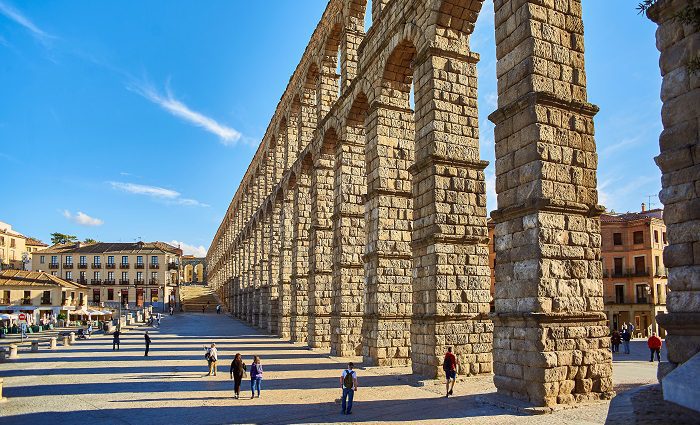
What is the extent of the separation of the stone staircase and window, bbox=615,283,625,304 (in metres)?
48.8

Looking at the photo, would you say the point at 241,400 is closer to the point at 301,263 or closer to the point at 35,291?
the point at 301,263

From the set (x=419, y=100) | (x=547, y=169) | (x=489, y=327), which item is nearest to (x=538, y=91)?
(x=547, y=169)

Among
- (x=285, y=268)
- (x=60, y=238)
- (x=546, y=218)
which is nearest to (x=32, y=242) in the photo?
(x=60, y=238)

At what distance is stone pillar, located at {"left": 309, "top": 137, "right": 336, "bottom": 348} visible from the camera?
2426 centimetres

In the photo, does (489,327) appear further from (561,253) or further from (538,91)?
(538,91)

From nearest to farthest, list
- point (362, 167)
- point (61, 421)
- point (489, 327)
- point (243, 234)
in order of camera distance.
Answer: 1. point (61, 421)
2. point (489, 327)
3. point (362, 167)
4. point (243, 234)

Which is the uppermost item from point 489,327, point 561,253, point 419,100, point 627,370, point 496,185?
point 419,100

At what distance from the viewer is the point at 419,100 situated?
14609 millimetres

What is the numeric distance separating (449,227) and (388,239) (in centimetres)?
365

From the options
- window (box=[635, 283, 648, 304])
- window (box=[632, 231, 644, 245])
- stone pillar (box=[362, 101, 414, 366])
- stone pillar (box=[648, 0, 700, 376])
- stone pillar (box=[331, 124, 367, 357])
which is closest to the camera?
stone pillar (box=[648, 0, 700, 376])

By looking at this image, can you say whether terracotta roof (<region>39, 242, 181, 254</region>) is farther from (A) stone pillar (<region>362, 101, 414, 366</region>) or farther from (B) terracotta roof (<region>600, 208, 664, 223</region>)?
(A) stone pillar (<region>362, 101, 414, 366</region>)

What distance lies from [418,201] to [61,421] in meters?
9.28

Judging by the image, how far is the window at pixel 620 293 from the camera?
42.3 metres

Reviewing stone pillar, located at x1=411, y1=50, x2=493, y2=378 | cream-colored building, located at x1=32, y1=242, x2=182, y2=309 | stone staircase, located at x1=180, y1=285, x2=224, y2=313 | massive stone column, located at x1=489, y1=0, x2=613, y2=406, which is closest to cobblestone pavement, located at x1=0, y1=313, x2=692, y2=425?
massive stone column, located at x1=489, y1=0, x2=613, y2=406
